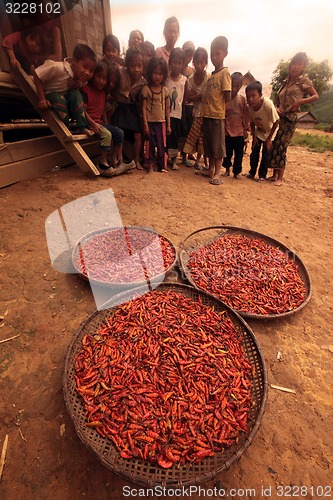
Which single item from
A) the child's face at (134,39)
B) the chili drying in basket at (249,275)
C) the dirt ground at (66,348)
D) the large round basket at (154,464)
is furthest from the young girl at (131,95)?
the large round basket at (154,464)

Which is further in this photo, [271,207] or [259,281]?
[271,207]

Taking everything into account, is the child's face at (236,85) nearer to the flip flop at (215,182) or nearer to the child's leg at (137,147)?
the flip flop at (215,182)

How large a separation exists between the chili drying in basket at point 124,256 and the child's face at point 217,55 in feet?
11.9

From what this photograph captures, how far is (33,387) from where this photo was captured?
188 centimetres

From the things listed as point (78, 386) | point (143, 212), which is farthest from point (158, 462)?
point (143, 212)

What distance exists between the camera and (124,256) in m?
2.90

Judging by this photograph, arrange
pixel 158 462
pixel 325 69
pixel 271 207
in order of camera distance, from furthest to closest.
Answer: pixel 325 69 → pixel 271 207 → pixel 158 462

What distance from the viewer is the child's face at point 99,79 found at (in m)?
4.35

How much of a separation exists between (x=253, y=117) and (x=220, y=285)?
4.61 m

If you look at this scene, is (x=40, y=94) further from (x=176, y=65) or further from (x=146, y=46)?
(x=176, y=65)

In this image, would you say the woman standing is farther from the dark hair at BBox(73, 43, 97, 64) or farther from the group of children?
the dark hair at BBox(73, 43, 97, 64)

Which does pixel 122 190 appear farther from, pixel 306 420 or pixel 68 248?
pixel 306 420

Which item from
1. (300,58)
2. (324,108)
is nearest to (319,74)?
(324,108)

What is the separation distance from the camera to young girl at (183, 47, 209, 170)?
4.93 m
